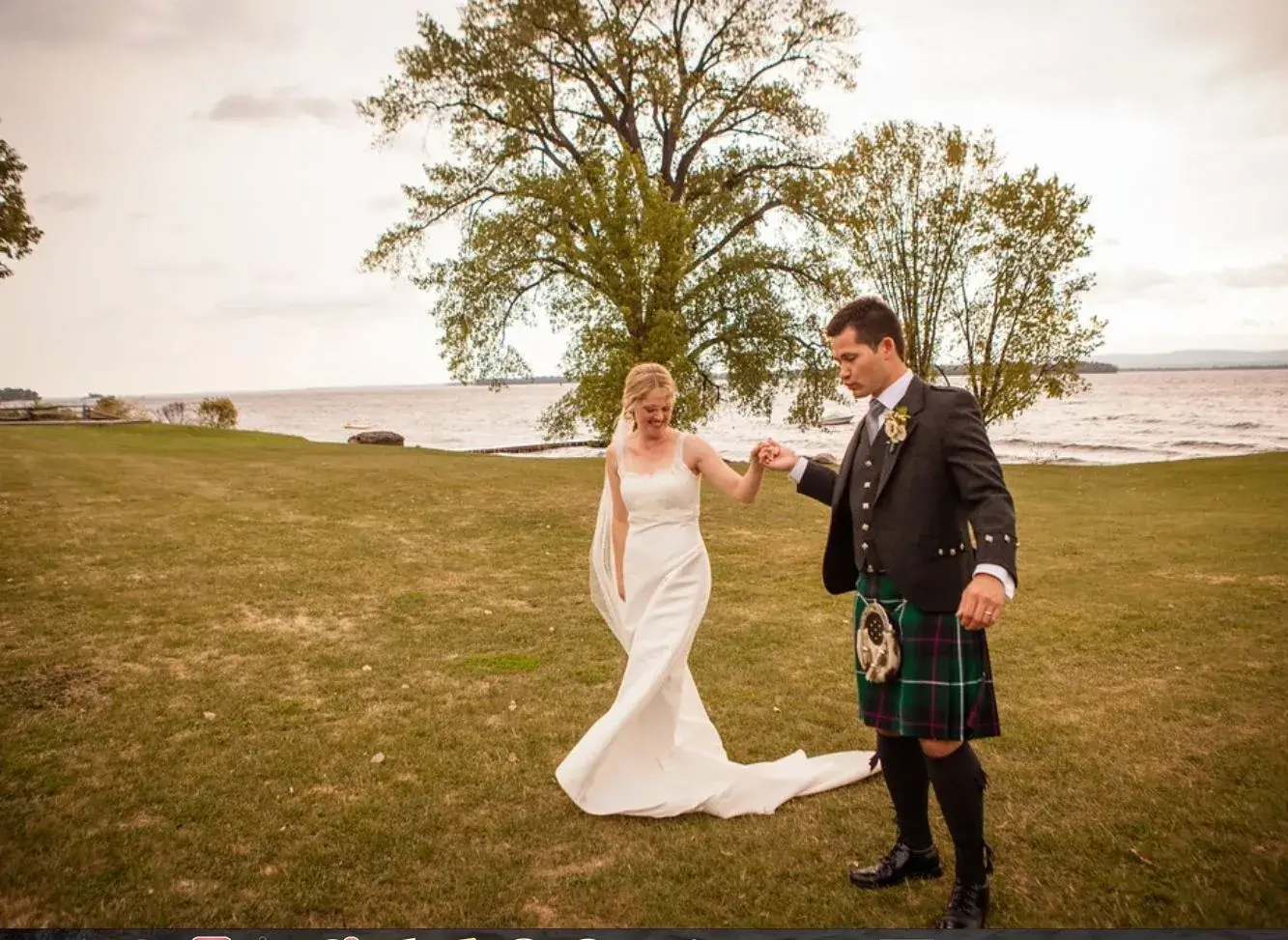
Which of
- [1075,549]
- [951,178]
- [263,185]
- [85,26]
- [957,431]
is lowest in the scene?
[1075,549]

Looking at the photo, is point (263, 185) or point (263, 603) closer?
point (263, 185)

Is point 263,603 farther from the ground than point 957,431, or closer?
closer

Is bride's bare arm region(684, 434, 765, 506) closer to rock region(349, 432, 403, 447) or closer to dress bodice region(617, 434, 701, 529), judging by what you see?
dress bodice region(617, 434, 701, 529)

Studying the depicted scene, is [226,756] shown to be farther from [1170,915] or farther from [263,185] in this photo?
[263,185]

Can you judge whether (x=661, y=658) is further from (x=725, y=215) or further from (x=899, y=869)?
(x=725, y=215)

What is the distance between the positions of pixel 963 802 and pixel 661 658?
87.8 inches

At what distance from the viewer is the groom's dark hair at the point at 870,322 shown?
4129mm

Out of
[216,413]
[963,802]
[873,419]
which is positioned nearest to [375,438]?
[216,413]

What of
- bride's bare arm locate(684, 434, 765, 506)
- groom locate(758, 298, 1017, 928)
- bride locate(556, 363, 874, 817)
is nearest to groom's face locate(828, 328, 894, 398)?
groom locate(758, 298, 1017, 928)

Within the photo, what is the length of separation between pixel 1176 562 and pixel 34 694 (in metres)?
14.8

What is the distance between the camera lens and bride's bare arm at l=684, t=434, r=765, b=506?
18.9 feet

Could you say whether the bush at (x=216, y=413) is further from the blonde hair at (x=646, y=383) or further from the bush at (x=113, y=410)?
the blonde hair at (x=646, y=383)

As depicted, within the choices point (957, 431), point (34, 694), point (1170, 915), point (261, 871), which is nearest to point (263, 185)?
point (34, 694)

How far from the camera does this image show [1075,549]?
14.2 m
